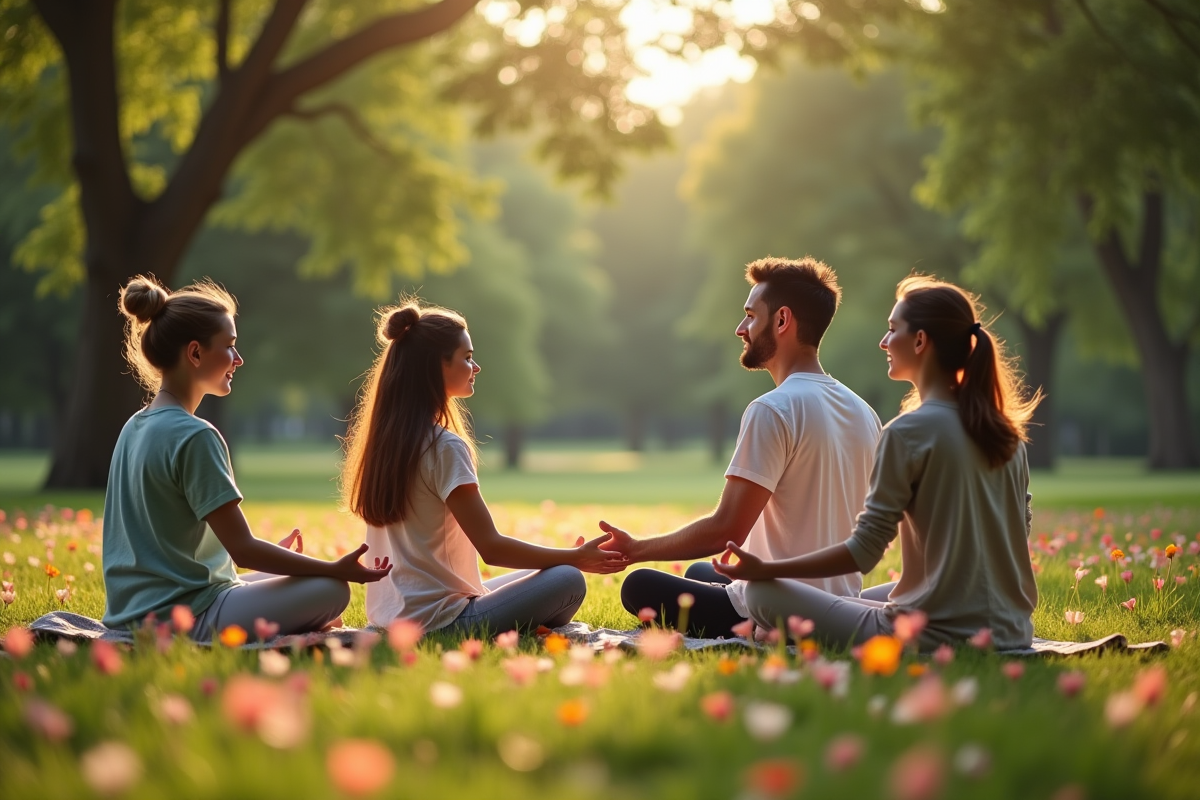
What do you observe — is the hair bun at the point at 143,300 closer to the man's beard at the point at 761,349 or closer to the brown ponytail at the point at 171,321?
the brown ponytail at the point at 171,321

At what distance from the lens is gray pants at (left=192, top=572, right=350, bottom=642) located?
15.4 feet

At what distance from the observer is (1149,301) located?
80.5 feet

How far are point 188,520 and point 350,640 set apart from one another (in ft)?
2.95

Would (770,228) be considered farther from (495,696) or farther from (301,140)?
(495,696)

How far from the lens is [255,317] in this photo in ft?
100

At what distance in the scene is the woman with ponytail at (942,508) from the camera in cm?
426

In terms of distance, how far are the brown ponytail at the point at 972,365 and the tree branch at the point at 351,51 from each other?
1150 centimetres

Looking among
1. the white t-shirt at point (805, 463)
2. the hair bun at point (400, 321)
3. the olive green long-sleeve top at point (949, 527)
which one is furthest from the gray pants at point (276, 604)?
the olive green long-sleeve top at point (949, 527)

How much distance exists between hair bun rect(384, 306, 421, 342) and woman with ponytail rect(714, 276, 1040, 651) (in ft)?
6.18

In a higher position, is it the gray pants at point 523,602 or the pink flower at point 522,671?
the pink flower at point 522,671

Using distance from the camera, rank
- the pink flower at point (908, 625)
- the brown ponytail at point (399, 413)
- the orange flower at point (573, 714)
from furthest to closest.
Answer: the brown ponytail at point (399, 413), the pink flower at point (908, 625), the orange flower at point (573, 714)

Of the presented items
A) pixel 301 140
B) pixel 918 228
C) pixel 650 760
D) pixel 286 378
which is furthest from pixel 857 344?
pixel 650 760

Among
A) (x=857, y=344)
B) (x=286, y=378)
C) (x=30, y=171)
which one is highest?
(x=30, y=171)

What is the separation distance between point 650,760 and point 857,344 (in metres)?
34.5
